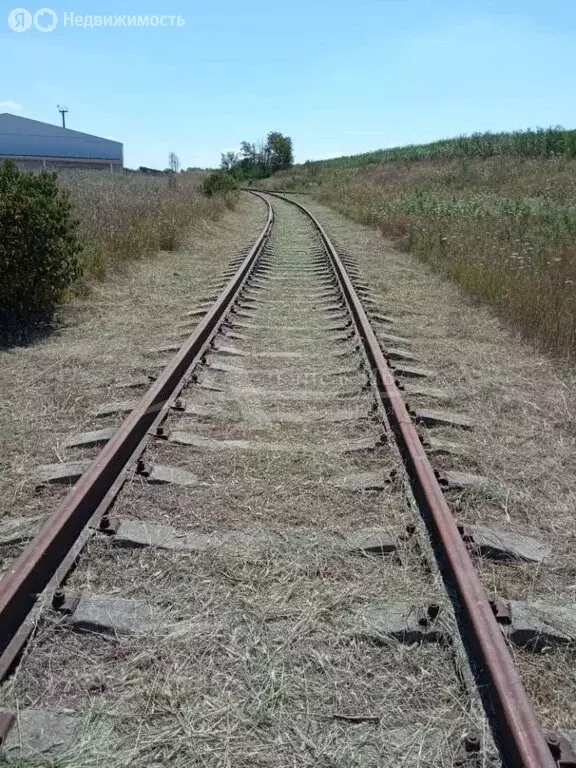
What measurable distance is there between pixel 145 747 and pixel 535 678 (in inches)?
51.4

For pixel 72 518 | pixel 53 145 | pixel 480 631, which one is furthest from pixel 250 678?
pixel 53 145

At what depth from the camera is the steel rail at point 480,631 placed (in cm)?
199

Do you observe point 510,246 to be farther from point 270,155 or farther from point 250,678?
point 270,155

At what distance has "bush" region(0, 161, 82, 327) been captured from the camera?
22.4 ft

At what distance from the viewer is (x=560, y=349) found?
6.57 m

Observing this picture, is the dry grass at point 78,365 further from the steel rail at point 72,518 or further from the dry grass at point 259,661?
the dry grass at point 259,661

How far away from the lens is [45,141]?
2443 inches

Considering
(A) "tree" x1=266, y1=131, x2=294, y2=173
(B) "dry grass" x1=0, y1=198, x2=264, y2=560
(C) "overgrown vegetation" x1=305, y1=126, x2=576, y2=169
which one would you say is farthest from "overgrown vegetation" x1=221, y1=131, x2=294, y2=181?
(B) "dry grass" x1=0, y1=198, x2=264, y2=560

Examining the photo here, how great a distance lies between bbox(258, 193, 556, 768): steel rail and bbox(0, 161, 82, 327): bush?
4462 mm

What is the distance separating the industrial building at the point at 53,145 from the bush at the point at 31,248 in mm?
55724

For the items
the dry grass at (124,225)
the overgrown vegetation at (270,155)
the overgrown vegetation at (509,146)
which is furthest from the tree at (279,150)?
the dry grass at (124,225)

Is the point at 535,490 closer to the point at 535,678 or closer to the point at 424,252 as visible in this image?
the point at 535,678

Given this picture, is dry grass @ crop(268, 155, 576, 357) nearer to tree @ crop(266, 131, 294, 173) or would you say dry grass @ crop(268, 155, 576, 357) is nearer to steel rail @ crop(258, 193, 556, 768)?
steel rail @ crop(258, 193, 556, 768)

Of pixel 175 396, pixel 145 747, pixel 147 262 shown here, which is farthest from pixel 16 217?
pixel 145 747
